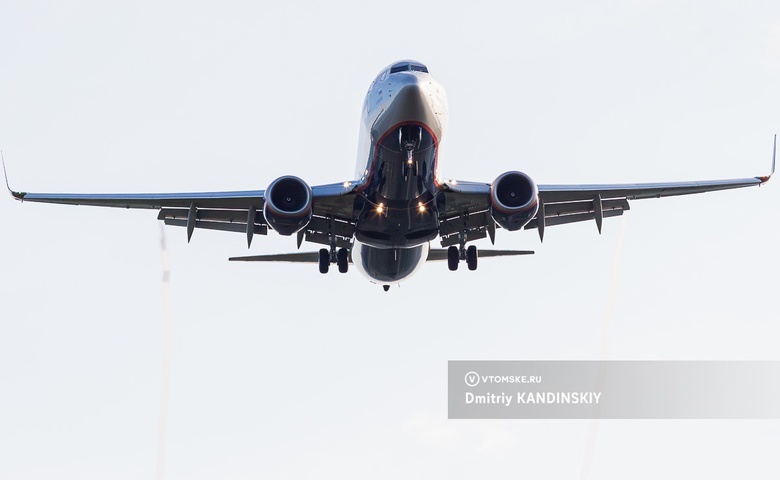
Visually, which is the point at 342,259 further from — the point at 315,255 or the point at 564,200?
the point at 564,200

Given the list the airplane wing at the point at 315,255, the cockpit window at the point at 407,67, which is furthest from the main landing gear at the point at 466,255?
the cockpit window at the point at 407,67

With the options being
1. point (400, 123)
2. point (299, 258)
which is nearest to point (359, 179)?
point (400, 123)

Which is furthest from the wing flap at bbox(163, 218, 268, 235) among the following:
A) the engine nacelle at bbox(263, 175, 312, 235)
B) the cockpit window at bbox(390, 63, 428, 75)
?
the cockpit window at bbox(390, 63, 428, 75)

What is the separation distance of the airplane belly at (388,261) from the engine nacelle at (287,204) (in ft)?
11.6

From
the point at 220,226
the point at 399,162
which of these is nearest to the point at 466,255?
the point at 399,162

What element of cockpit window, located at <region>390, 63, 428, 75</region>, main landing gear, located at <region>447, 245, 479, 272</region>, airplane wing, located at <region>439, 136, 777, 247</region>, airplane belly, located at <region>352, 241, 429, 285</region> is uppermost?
cockpit window, located at <region>390, 63, 428, 75</region>

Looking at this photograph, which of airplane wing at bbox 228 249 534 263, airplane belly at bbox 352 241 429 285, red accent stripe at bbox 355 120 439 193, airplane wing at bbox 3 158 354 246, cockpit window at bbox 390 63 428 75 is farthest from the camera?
airplane wing at bbox 228 249 534 263

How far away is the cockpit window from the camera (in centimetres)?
2967

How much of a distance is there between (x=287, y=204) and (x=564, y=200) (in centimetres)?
820

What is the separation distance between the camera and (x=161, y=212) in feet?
106

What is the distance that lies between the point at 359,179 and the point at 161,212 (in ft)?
19.9

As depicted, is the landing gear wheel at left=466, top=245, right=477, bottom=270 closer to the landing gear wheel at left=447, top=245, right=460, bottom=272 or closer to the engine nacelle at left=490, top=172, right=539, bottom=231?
the landing gear wheel at left=447, top=245, right=460, bottom=272

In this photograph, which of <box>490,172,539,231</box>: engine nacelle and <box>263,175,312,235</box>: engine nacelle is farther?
<box>490,172,539,231</box>: engine nacelle

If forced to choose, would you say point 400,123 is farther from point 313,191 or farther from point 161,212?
point 161,212
